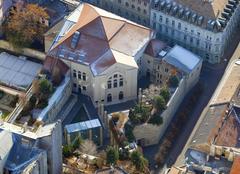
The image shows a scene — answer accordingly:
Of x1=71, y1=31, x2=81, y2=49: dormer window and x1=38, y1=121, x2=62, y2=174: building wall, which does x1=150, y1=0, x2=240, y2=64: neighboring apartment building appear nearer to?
x1=71, y1=31, x2=81, y2=49: dormer window

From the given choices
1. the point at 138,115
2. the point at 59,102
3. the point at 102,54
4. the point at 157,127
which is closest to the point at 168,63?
the point at 102,54

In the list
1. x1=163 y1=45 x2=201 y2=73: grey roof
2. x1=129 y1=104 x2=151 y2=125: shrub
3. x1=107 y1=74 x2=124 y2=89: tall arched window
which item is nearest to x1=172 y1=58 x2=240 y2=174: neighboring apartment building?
x1=163 y1=45 x2=201 y2=73: grey roof

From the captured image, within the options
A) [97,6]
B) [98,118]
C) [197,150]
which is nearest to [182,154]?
[197,150]

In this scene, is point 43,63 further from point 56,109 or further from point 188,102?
point 188,102

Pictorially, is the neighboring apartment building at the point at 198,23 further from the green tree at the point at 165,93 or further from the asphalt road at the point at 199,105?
the green tree at the point at 165,93

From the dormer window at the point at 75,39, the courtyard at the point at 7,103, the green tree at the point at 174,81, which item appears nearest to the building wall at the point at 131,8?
the dormer window at the point at 75,39

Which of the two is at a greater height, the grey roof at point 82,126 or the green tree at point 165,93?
the green tree at point 165,93
